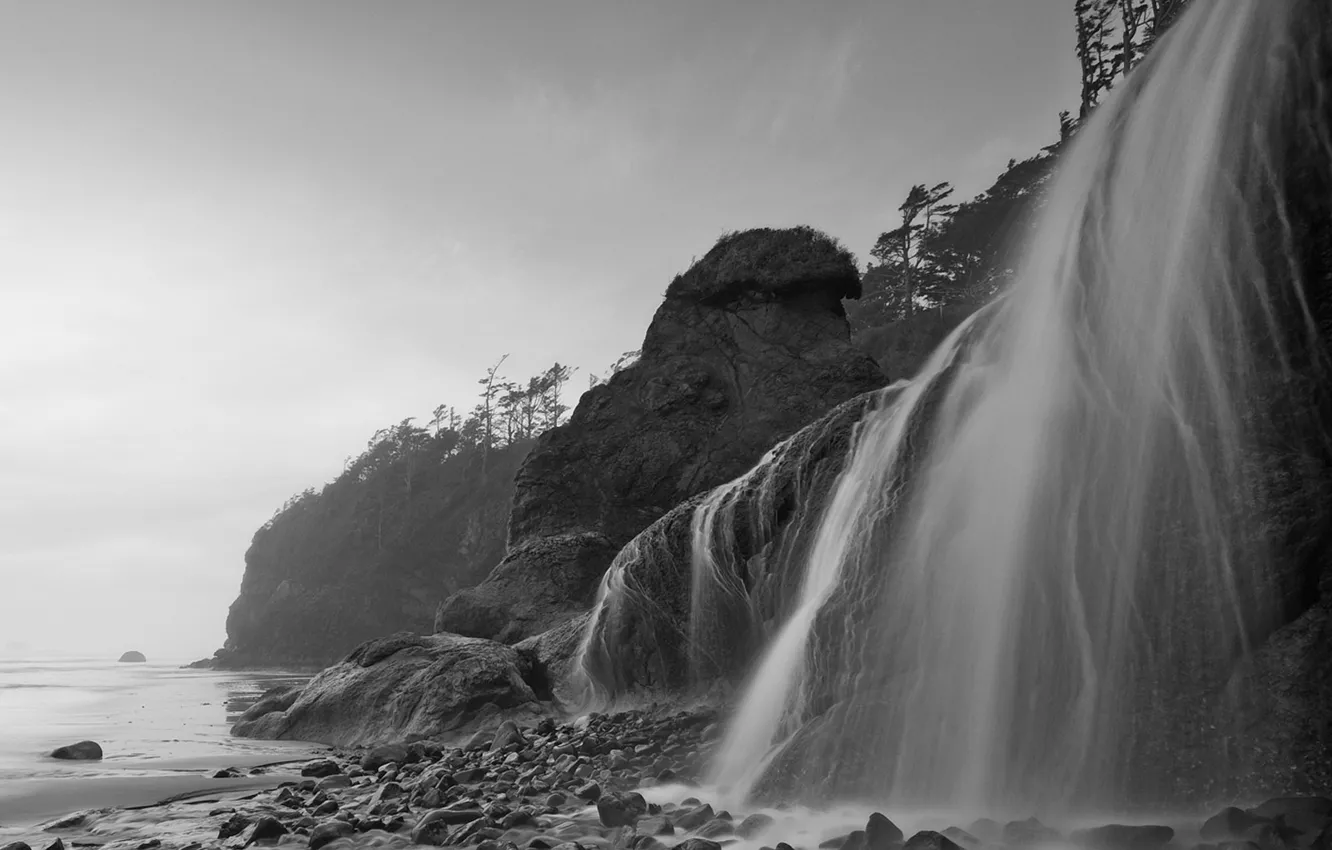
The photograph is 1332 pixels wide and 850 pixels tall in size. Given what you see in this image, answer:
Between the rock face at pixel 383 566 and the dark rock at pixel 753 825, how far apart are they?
50.9 metres

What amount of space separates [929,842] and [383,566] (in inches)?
2544


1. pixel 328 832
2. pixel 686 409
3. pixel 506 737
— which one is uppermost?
pixel 686 409

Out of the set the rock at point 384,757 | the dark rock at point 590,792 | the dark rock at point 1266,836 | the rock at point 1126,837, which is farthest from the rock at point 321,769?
the dark rock at point 1266,836

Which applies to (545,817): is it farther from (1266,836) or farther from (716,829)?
(1266,836)

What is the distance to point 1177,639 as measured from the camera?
567 centimetres

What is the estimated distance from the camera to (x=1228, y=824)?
14.7ft

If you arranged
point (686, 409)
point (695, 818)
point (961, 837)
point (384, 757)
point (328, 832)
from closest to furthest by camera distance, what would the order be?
point (961, 837) < point (328, 832) < point (695, 818) < point (384, 757) < point (686, 409)

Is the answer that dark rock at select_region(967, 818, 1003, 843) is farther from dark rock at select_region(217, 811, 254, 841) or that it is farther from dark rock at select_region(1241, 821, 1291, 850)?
dark rock at select_region(217, 811, 254, 841)

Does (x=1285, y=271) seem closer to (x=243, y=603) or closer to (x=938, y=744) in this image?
(x=938, y=744)

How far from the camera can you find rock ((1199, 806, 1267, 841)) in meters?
4.40

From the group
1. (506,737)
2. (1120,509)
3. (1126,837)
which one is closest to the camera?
(1126,837)

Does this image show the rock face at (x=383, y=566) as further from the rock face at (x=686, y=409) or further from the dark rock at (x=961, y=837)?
the dark rock at (x=961, y=837)

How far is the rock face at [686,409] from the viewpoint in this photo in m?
21.9

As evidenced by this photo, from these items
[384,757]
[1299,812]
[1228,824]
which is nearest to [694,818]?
[1228,824]
